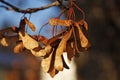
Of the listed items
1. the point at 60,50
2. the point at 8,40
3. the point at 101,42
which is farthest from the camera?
the point at 101,42

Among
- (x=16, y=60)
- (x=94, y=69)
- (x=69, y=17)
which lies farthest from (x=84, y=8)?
(x=16, y=60)

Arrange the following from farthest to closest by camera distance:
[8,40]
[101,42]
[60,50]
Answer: [101,42] → [8,40] → [60,50]

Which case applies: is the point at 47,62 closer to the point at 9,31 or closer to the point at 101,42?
the point at 9,31

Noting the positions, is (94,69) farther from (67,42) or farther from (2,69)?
(2,69)

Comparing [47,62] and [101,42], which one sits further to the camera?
[101,42]

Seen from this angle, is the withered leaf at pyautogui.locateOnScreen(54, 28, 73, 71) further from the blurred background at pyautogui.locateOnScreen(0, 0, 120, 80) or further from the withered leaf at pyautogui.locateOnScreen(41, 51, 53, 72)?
the blurred background at pyautogui.locateOnScreen(0, 0, 120, 80)

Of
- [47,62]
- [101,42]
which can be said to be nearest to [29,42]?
[47,62]

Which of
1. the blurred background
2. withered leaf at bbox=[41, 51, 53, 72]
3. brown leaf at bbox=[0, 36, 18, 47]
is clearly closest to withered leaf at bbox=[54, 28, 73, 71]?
withered leaf at bbox=[41, 51, 53, 72]

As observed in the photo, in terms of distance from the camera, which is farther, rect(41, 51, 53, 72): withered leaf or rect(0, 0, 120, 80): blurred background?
rect(0, 0, 120, 80): blurred background

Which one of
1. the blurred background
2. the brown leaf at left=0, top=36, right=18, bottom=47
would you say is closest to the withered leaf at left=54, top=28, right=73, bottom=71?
the brown leaf at left=0, top=36, right=18, bottom=47

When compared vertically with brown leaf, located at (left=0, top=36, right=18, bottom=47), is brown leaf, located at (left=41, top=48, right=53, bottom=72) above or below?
below

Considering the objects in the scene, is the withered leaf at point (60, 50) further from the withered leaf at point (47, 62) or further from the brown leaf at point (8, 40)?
the brown leaf at point (8, 40)

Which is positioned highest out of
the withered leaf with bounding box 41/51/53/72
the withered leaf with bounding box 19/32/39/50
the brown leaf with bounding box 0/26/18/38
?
the brown leaf with bounding box 0/26/18/38

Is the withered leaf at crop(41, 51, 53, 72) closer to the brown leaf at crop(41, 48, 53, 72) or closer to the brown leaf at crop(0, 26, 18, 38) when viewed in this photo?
the brown leaf at crop(41, 48, 53, 72)
